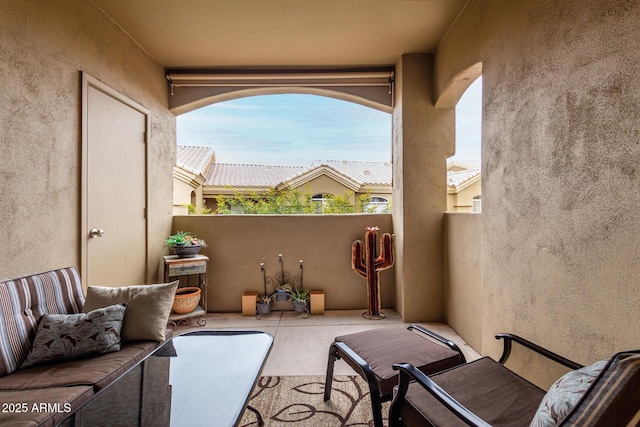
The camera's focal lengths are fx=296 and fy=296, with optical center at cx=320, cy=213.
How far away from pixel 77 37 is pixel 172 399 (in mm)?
2740

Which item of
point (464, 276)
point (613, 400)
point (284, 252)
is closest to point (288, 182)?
point (284, 252)

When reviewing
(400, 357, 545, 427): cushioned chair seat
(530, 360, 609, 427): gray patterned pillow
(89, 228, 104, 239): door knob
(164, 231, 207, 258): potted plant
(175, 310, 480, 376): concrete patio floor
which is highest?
(89, 228, 104, 239): door knob

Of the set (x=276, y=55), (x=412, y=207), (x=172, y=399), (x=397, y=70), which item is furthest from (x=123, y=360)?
(x=397, y=70)

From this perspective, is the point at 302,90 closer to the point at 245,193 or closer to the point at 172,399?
the point at 245,193

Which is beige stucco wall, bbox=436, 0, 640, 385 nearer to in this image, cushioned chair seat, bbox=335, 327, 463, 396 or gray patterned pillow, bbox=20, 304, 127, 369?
cushioned chair seat, bbox=335, 327, 463, 396

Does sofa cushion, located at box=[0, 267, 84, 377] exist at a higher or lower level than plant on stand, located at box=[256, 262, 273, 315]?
higher

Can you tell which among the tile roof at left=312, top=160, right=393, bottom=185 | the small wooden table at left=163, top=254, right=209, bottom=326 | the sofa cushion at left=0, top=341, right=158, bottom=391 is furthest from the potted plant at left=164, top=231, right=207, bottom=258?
the tile roof at left=312, top=160, right=393, bottom=185

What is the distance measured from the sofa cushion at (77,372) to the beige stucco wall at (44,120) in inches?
28.3

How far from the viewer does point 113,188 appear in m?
2.75

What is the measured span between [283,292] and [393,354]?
6.86ft

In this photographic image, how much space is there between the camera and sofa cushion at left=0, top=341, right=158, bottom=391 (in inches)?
54.8

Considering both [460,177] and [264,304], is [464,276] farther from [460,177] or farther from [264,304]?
[460,177]

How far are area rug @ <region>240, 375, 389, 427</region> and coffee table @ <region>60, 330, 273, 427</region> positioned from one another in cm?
13

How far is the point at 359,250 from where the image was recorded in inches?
138
